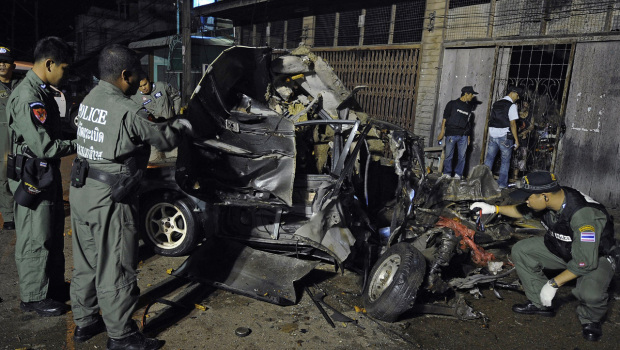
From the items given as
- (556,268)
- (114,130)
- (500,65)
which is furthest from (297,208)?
(500,65)

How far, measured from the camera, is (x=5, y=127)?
5219 millimetres

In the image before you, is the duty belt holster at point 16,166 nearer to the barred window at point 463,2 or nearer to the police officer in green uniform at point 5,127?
the police officer in green uniform at point 5,127

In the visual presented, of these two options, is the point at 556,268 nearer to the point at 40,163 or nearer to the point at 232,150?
the point at 232,150

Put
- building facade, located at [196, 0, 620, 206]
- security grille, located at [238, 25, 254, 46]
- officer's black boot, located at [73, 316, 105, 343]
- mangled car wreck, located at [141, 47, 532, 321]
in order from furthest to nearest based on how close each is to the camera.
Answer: security grille, located at [238, 25, 254, 46] < building facade, located at [196, 0, 620, 206] < mangled car wreck, located at [141, 47, 532, 321] < officer's black boot, located at [73, 316, 105, 343]

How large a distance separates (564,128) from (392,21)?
455cm

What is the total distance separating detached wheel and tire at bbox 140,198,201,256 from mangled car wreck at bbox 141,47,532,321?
1 centimetres

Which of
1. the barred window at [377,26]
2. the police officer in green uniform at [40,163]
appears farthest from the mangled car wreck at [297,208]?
the barred window at [377,26]

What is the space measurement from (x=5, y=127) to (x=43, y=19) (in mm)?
25112

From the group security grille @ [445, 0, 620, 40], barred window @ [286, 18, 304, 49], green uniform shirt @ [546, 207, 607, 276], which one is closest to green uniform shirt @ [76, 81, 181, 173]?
green uniform shirt @ [546, 207, 607, 276]

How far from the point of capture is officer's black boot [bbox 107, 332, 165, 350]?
298 centimetres

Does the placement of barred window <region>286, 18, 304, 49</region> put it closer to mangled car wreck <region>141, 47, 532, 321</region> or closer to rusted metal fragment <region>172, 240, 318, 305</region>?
mangled car wreck <region>141, 47, 532, 321</region>

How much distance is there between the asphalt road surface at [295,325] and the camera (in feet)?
10.8

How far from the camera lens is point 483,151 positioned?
28.4ft

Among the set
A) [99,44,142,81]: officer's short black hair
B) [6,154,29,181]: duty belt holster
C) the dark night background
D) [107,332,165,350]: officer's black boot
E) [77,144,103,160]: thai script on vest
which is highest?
the dark night background
